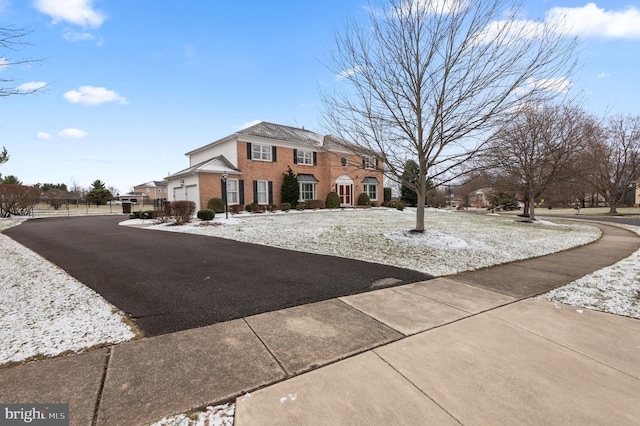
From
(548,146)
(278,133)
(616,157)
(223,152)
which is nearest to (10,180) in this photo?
(223,152)

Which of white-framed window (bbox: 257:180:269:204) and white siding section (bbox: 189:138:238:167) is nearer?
white siding section (bbox: 189:138:238:167)

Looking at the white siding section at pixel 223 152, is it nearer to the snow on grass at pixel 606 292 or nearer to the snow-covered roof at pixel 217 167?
the snow-covered roof at pixel 217 167

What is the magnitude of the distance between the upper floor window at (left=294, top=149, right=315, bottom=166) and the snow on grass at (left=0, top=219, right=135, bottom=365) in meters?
20.8

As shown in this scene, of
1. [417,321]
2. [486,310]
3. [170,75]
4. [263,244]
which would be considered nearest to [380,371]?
[417,321]

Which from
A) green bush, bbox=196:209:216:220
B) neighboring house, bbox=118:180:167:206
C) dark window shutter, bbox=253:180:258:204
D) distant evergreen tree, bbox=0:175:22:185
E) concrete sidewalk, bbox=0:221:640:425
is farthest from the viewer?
neighboring house, bbox=118:180:167:206

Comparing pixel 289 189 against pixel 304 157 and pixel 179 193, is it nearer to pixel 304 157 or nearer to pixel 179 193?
pixel 304 157

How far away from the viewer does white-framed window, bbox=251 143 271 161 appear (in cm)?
2220

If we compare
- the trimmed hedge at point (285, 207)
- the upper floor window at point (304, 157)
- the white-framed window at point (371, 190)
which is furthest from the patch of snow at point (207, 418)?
the white-framed window at point (371, 190)

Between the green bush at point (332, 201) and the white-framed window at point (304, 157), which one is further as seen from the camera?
the green bush at point (332, 201)

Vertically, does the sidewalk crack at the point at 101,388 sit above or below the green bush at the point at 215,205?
below

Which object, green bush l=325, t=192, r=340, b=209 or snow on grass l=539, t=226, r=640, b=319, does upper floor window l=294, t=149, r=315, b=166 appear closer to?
green bush l=325, t=192, r=340, b=209

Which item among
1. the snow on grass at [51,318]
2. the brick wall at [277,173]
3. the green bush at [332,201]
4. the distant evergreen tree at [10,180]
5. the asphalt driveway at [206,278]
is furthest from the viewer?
the distant evergreen tree at [10,180]

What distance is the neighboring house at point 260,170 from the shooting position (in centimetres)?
2031

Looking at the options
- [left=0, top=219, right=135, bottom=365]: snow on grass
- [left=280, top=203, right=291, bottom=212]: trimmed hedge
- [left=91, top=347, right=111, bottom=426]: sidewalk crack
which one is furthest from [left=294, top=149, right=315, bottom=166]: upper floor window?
[left=91, top=347, right=111, bottom=426]: sidewalk crack
